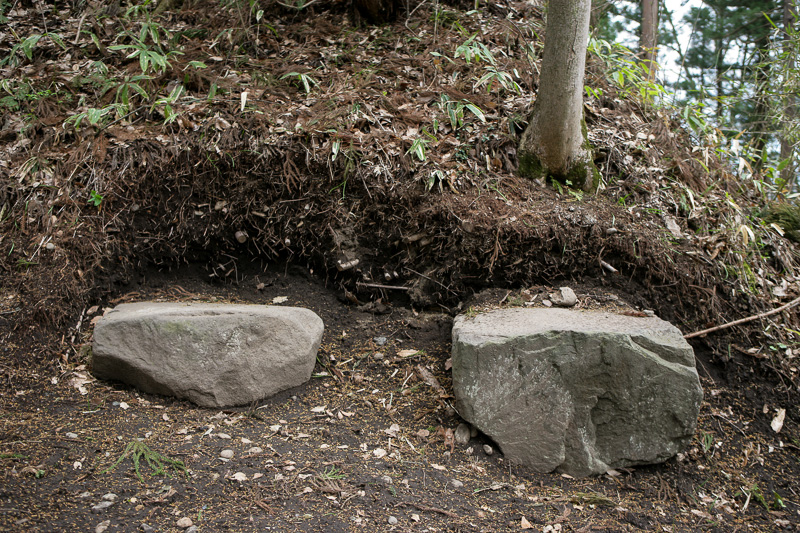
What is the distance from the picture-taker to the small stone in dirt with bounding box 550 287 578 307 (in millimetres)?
3203

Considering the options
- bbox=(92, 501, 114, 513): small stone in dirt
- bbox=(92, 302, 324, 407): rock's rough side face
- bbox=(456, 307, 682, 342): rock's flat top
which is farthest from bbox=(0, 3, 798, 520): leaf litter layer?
bbox=(92, 501, 114, 513): small stone in dirt

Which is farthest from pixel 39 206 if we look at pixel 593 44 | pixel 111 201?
pixel 593 44

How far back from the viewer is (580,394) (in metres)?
2.73

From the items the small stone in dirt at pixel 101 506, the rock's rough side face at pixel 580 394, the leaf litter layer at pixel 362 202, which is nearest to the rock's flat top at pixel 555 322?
the rock's rough side face at pixel 580 394

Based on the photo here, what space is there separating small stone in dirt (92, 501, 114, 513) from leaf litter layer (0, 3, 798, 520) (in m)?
1.30

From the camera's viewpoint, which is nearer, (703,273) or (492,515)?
(492,515)

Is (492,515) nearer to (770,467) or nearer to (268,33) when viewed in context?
(770,467)

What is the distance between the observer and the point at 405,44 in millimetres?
4586

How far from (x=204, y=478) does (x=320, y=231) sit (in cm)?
173

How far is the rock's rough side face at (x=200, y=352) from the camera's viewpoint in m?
2.91

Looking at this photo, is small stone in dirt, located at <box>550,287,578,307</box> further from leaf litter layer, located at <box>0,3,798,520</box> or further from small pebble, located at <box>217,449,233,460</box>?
small pebble, located at <box>217,449,233,460</box>

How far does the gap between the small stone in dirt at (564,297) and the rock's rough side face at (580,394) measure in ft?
1.40

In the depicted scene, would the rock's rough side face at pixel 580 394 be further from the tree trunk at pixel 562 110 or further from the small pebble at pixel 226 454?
the tree trunk at pixel 562 110

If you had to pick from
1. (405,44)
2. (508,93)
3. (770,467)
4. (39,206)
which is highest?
(405,44)
